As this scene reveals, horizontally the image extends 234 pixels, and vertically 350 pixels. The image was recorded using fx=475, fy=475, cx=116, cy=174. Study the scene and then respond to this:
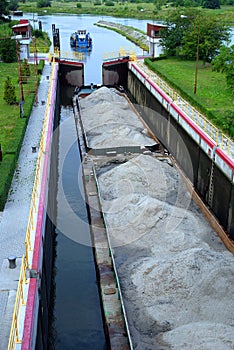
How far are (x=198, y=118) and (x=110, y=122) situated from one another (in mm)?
5861

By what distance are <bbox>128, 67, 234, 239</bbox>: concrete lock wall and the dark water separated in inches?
183

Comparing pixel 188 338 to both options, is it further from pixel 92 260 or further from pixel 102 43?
pixel 102 43

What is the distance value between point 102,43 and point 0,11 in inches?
647

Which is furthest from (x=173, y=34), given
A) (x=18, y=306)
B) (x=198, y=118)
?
(x=18, y=306)

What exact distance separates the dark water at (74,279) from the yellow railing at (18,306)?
2.71m

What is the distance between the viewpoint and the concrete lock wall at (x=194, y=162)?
1605 centimetres

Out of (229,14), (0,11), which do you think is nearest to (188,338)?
(0,11)

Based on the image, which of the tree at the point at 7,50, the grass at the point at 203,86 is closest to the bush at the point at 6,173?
the grass at the point at 203,86

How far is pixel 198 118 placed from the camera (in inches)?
839

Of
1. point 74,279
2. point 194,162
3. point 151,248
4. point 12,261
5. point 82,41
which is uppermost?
point 82,41

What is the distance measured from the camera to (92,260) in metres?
14.9

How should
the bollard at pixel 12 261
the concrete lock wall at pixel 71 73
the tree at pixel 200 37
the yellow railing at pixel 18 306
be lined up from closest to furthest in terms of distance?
the yellow railing at pixel 18 306 → the bollard at pixel 12 261 → the tree at pixel 200 37 → the concrete lock wall at pixel 71 73

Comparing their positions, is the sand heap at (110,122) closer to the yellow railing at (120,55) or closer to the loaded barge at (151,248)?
the loaded barge at (151,248)

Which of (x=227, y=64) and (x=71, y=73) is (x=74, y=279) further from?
(x=71, y=73)
